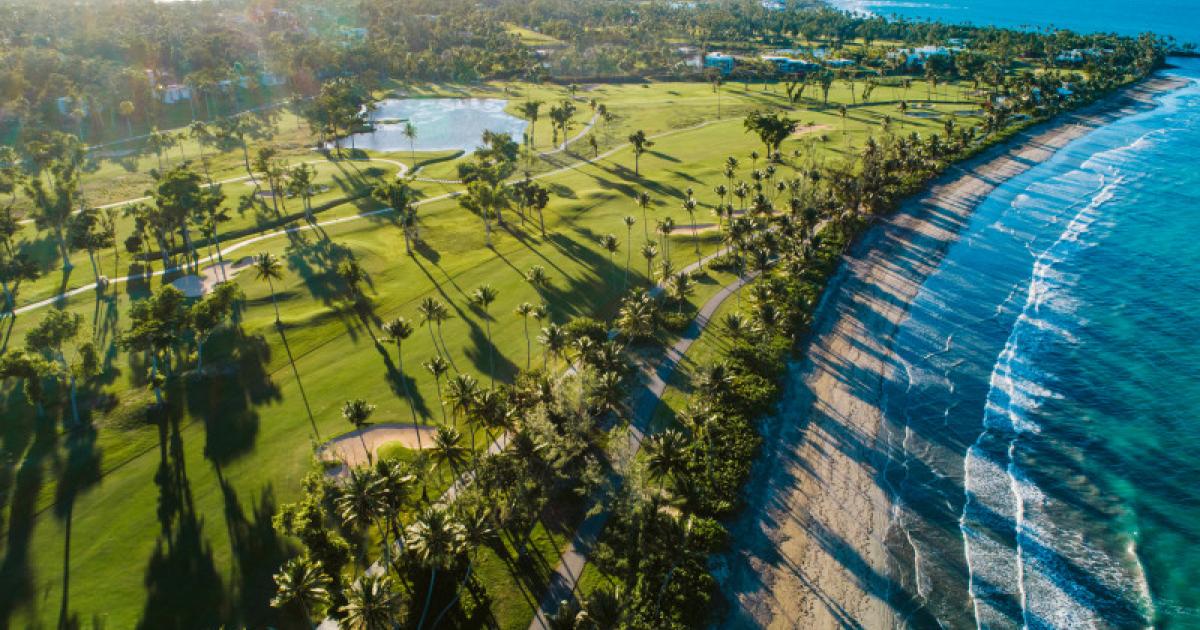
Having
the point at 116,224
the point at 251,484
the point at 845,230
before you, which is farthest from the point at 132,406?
the point at 845,230

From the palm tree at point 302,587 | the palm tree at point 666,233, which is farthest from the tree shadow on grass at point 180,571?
the palm tree at point 666,233

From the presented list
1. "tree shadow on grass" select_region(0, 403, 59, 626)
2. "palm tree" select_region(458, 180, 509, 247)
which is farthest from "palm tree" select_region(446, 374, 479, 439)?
"palm tree" select_region(458, 180, 509, 247)

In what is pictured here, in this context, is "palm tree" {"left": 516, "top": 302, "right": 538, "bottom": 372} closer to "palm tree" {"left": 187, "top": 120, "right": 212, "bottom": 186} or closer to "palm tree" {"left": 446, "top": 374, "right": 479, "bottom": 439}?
"palm tree" {"left": 446, "top": 374, "right": 479, "bottom": 439}

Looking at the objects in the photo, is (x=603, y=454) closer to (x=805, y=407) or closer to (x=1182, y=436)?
(x=805, y=407)

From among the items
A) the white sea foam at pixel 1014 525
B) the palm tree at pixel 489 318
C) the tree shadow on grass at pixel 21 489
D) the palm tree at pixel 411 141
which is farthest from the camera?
the palm tree at pixel 411 141

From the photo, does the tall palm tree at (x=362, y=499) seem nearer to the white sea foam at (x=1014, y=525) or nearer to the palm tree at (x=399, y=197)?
the white sea foam at (x=1014, y=525)

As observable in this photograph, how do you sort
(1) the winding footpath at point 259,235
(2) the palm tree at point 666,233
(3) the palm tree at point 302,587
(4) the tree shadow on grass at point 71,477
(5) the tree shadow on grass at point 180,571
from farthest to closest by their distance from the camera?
(2) the palm tree at point 666,233 < (1) the winding footpath at point 259,235 < (4) the tree shadow on grass at point 71,477 < (5) the tree shadow on grass at point 180,571 < (3) the palm tree at point 302,587
